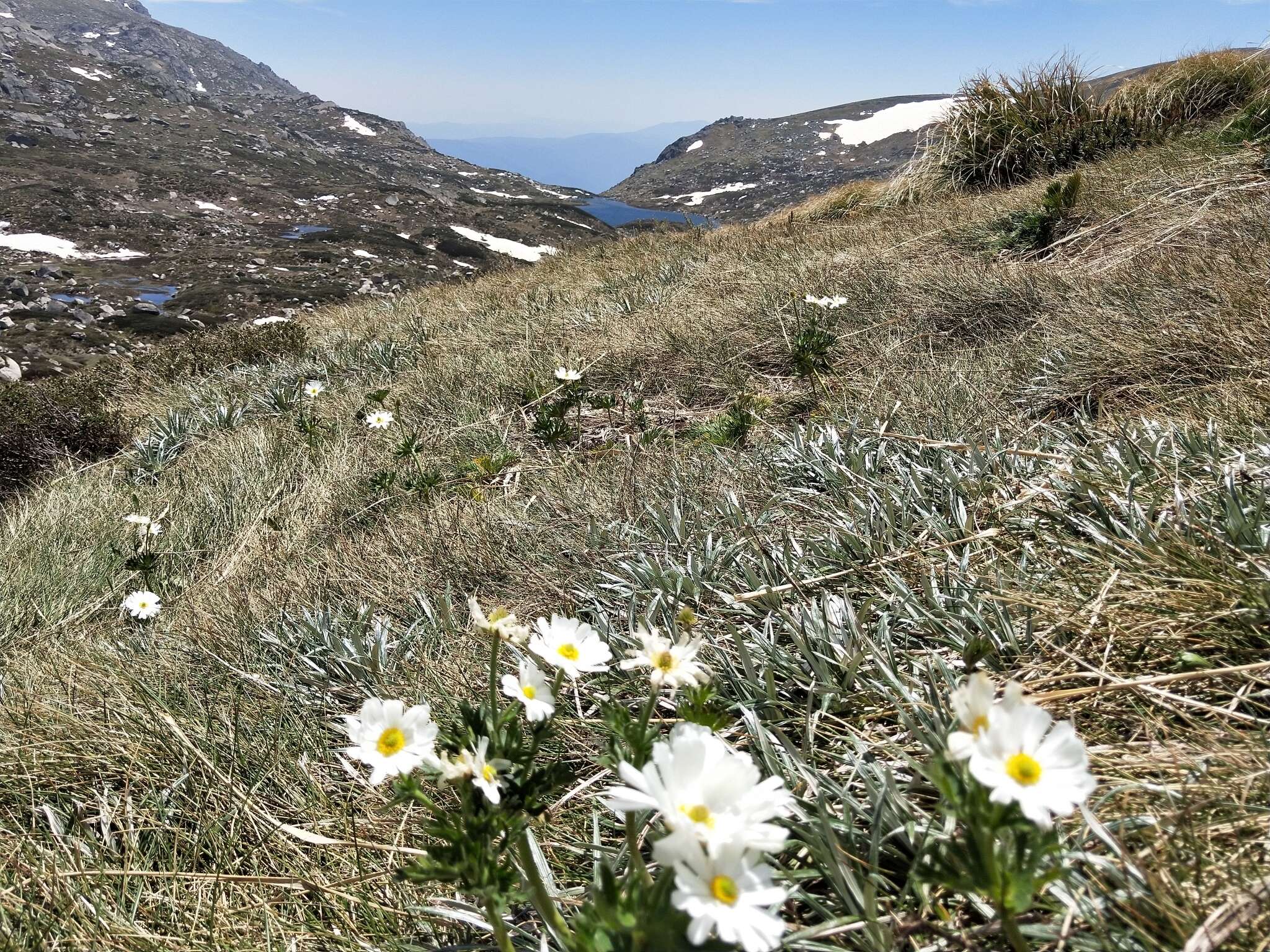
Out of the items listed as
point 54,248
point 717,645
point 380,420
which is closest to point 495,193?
point 54,248

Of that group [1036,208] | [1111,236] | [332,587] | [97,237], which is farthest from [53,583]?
[97,237]

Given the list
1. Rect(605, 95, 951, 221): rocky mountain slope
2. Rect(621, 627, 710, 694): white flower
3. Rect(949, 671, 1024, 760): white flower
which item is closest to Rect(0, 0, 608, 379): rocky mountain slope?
Rect(621, 627, 710, 694): white flower

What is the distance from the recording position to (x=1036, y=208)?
197 inches

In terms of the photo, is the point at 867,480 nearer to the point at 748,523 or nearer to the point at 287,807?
the point at 748,523

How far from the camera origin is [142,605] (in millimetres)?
2588

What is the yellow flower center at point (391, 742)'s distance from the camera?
898 millimetres

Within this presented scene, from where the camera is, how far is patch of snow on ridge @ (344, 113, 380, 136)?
117m

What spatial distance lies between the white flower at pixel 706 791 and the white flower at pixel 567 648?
30cm

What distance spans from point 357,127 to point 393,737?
13837 centimetres

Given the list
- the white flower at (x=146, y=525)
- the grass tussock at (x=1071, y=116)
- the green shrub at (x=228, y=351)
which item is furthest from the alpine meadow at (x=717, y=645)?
the grass tussock at (x=1071, y=116)

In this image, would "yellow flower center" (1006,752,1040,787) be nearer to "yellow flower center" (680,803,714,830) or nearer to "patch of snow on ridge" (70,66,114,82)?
"yellow flower center" (680,803,714,830)

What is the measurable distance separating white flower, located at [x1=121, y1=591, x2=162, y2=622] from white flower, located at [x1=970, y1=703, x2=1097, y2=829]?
2.76m

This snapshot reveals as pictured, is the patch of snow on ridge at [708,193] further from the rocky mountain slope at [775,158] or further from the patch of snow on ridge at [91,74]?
the patch of snow on ridge at [91,74]

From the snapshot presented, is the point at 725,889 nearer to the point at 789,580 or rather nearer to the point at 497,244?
the point at 789,580
